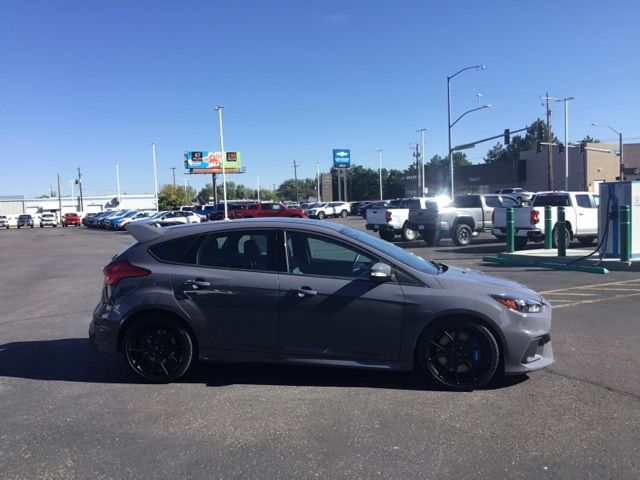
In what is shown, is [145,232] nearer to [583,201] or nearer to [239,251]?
[239,251]

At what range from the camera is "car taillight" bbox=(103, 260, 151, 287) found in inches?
220

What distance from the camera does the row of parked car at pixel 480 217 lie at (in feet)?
60.2

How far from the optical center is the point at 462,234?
21141 millimetres

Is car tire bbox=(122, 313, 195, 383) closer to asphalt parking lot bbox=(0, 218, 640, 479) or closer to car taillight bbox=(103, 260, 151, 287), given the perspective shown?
asphalt parking lot bbox=(0, 218, 640, 479)

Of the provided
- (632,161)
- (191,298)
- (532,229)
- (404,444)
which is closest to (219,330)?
(191,298)

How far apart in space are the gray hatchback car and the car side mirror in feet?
0.04

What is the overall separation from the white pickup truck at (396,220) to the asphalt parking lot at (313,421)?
1645cm

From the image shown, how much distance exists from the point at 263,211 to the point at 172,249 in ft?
134

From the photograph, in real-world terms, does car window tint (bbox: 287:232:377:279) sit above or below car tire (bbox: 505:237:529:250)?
above

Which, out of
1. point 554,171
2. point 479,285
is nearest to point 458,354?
point 479,285

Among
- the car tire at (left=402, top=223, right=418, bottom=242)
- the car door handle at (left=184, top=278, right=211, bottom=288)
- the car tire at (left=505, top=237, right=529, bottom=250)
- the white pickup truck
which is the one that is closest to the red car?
the white pickup truck

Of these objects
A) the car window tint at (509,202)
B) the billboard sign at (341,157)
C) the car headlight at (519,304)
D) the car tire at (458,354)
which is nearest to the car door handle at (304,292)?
the car tire at (458,354)

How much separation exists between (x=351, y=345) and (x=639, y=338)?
13.1ft

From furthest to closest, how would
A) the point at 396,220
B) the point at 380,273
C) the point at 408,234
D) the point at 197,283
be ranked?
the point at 396,220, the point at 408,234, the point at 197,283, the point at 380,273
